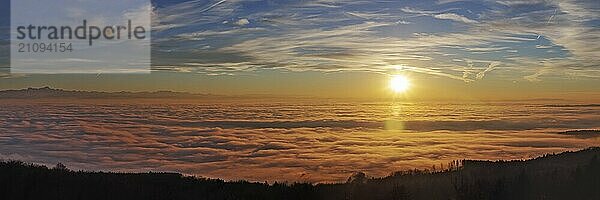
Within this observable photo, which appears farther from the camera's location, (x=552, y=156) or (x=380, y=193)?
(x=552, y=156)

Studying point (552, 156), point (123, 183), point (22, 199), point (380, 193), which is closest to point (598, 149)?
point (552, 156)

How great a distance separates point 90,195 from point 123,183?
0.55 metres

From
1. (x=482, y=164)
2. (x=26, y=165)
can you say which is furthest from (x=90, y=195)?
(x=482, y=164)

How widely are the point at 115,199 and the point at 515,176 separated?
5.09 metres

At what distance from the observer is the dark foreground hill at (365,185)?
9531 mm

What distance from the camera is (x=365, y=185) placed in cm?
997

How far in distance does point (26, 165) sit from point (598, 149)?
7.86 m

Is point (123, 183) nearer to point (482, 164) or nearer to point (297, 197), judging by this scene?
point (297, 197)

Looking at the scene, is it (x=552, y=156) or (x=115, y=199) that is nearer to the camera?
(x=115, y=199)

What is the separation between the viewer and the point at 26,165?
34.9ft

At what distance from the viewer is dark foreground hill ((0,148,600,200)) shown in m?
9.53

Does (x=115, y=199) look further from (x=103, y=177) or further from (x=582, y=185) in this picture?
(x=582, y=185)

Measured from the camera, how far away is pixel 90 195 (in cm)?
945

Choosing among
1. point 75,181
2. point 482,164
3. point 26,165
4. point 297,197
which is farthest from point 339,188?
point 26,165
